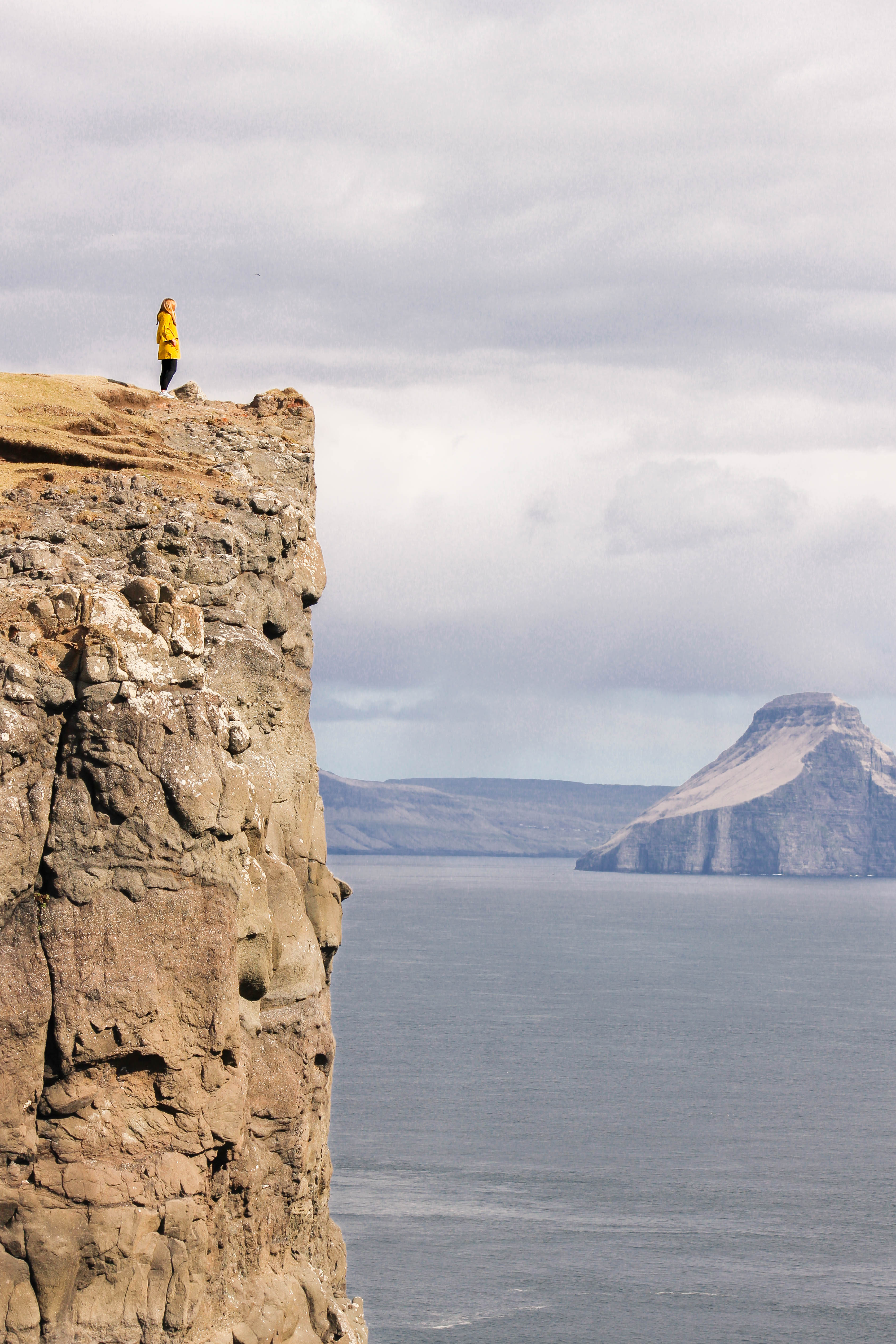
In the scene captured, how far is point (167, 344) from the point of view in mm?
31484

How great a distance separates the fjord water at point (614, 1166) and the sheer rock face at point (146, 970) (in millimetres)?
41020

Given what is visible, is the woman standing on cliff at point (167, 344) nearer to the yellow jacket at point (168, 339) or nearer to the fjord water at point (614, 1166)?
the yellow jacket at point (168, 339)

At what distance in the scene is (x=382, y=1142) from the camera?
8412 cm

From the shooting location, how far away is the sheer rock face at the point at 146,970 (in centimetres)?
1800

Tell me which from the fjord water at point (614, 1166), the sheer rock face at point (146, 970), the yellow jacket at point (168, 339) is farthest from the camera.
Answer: the fjord water at point (614, 1166)

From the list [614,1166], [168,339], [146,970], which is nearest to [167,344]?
[168,339]

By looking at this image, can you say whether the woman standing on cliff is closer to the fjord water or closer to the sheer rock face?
the sheer rock face

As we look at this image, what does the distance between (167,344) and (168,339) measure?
11 centimetres

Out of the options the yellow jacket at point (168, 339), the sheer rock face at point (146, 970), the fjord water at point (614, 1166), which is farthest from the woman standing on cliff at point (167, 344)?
the fjord water at point (614, 1166)

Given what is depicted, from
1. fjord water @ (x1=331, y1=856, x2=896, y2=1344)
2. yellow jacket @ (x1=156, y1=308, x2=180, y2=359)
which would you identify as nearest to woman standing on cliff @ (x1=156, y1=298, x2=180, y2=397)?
yellow jacket @ (x1=156, y1=308, x2=180, y2=359)

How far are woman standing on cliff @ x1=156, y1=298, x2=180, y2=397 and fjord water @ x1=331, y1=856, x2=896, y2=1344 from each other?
1636 inches

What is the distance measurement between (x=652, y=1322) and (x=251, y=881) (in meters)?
49.6

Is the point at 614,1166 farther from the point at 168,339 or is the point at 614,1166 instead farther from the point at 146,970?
the point at 146,970

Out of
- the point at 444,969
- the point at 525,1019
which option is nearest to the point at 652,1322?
the point at 525,1019
